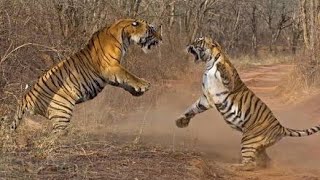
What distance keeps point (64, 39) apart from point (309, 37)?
30.4 ft

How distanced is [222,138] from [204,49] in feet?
8.38

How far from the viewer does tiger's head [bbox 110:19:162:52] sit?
378 inches

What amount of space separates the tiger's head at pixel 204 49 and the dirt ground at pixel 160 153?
1291mm

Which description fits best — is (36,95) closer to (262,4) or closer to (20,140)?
(20,140)

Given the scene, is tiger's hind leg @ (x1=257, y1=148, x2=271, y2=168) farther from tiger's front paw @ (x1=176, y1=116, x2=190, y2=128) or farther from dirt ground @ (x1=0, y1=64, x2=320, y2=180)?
tiger's front paw @ (x1=176, y1=116, x2=190, y2=128)

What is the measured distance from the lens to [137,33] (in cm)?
964

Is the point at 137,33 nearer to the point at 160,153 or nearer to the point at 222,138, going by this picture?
the point at 160,153

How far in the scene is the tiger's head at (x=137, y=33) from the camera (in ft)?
31.5

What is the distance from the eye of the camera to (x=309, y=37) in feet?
69.6

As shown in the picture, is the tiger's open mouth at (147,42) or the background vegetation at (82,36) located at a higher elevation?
the background vegetation at (82,36)

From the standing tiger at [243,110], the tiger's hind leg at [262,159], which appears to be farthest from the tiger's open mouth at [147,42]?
the tiger's hind leg at [262,159]

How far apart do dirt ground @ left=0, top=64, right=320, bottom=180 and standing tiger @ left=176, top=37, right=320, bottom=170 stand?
0.35m

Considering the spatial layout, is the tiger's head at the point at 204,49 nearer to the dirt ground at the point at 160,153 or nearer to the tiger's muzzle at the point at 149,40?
the tiger's muzzle at the point at 149,40

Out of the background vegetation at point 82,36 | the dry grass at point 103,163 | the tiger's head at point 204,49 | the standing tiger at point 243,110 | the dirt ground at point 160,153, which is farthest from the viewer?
the background vegetation at point 82,36
